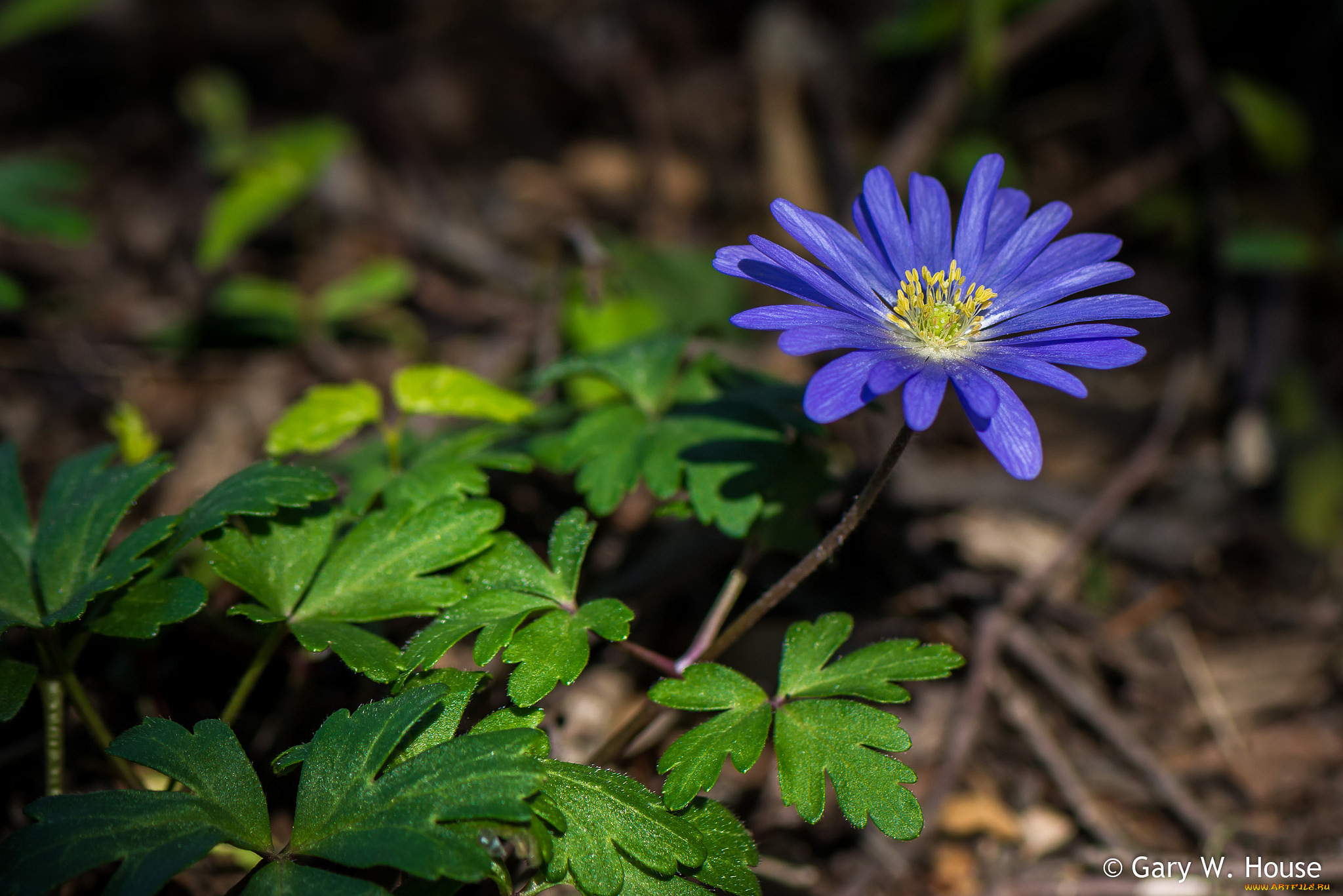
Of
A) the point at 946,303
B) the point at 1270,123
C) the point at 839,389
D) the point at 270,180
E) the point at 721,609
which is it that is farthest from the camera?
the point at 270,180

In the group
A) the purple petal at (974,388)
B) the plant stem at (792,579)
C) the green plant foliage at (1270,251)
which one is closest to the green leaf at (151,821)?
the plant stem at (792,579)

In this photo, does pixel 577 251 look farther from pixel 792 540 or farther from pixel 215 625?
pixel 215 625

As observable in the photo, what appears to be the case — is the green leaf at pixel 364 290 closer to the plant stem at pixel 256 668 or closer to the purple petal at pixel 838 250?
the plant stem at pixel 256 668

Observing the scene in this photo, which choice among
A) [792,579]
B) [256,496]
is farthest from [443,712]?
[792,579]

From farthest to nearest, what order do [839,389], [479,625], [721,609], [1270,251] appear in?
[1270,251] → [721,609] → [479,625] → [839,389]

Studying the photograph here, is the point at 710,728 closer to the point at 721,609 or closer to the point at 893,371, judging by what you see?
the point at 721,609
